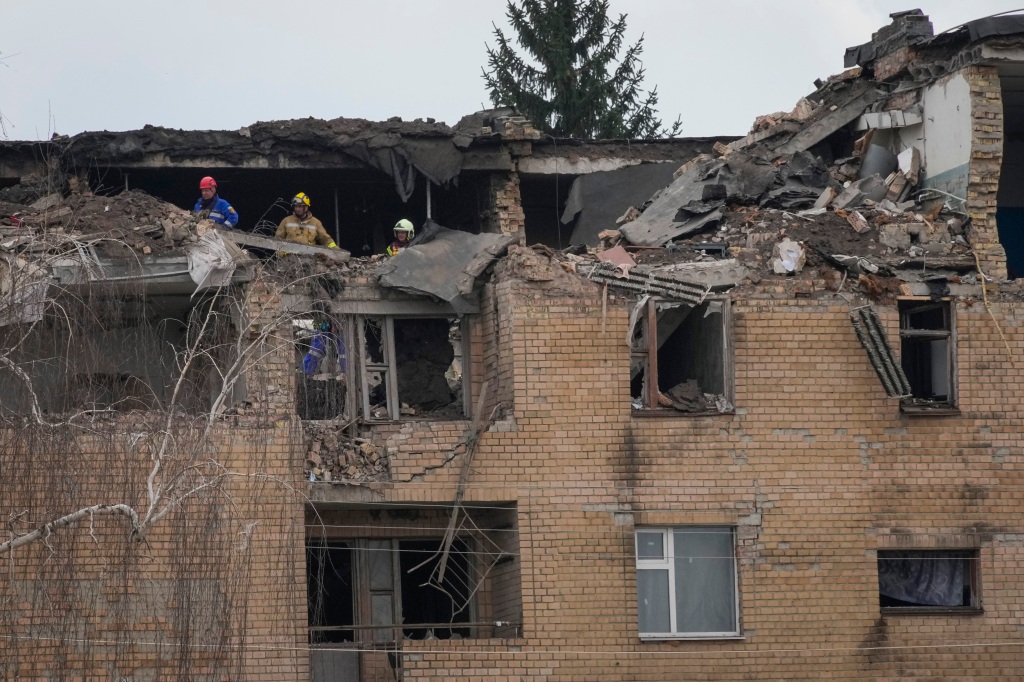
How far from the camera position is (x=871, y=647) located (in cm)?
2080

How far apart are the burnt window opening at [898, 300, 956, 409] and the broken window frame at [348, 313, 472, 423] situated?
5.03 meters

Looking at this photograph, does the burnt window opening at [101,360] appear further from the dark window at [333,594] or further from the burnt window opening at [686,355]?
the burnt window opening at [686,355]

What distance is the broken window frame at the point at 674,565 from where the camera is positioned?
2083 cm

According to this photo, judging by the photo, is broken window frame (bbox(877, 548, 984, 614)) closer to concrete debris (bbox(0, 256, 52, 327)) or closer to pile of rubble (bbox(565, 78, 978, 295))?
pile of rubble (bbox(565, 78, 978, 295))

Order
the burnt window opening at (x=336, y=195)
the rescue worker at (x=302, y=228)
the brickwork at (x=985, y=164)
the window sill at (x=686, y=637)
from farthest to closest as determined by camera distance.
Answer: the burnt window opening at (x=336, y=195), the rescue worker at (x=302, y=228), the brickwork at (x=985, y=164), the window sill at (x=686, y=637)

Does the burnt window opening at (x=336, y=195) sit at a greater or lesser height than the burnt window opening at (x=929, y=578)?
greater

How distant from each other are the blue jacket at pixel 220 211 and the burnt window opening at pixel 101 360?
2.10 meters

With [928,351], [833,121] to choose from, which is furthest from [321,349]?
[833,121]

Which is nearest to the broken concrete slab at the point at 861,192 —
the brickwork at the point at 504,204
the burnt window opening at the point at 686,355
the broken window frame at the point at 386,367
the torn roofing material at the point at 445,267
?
the burnt window opening at the point at 686,355

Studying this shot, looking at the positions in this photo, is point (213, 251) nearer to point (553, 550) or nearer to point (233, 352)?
point (233, 352)

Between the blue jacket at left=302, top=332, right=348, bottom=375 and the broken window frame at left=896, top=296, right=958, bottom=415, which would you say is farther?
the broken window frame at left=896, top=296, right=958, bottom=415

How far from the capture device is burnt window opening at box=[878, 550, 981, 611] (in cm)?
2130

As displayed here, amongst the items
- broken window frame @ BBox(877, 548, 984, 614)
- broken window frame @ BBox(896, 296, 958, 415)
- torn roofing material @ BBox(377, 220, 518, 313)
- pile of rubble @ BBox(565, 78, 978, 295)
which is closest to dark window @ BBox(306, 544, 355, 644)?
torn roofing material @ BBox(377, 220, 518, 313)

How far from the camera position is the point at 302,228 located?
22.5 m
